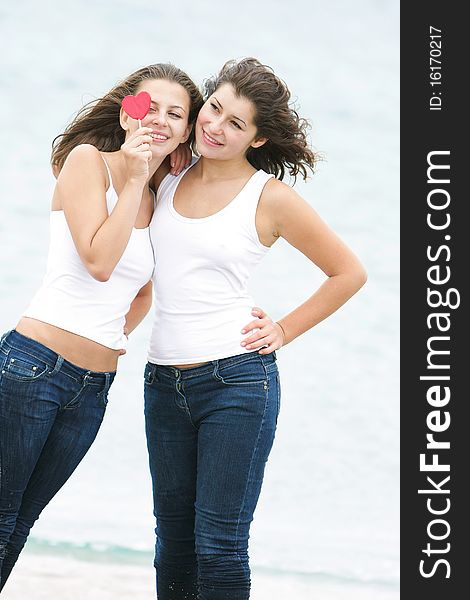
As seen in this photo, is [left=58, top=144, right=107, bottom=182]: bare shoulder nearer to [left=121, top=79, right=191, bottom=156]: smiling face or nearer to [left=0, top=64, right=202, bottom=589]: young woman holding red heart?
[left=0, top=64, right=202, bottom=589]: young woman holding red heart

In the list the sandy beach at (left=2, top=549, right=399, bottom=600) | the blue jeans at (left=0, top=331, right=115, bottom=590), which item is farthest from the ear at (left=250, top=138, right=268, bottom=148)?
the sandy beach at (left=2, top=549, right=399, bottom=600)

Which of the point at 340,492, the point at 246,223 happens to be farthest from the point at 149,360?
the point at 340,492

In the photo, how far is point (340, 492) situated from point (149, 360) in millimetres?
4208

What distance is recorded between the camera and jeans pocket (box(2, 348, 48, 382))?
1.88 metres

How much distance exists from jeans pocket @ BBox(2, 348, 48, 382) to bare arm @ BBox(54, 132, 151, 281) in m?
0.21

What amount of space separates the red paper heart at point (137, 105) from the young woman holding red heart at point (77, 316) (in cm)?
3

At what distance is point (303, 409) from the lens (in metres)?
6.70

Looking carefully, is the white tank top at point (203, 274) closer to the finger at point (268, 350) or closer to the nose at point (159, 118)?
the finger at point (268, 350)

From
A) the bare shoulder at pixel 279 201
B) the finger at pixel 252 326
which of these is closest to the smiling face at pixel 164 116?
the bare shoulder at pixel 279 201

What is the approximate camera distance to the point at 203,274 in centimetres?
207

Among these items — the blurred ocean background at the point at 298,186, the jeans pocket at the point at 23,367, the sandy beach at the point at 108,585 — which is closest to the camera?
the jeans pocket at the point at 23,367

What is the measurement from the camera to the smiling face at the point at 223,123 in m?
2.08

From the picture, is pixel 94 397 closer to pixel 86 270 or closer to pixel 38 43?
pixel 86 270

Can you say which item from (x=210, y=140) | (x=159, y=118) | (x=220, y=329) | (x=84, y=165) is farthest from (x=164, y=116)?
(x=220, y=329)
